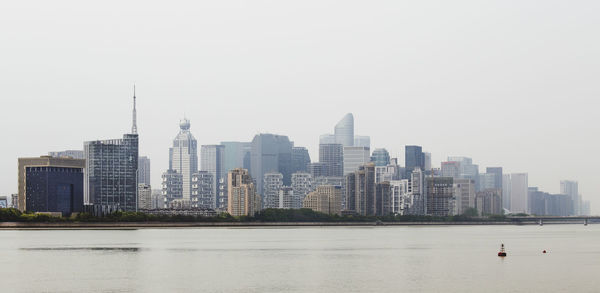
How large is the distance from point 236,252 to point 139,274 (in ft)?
130

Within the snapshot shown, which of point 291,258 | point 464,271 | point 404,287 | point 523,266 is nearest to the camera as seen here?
point 404,287

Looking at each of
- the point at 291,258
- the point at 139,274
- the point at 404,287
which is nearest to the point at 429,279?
the point at 404,287

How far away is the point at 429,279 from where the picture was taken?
250ft

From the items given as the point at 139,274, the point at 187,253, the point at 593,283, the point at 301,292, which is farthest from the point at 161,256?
the point at 593,283

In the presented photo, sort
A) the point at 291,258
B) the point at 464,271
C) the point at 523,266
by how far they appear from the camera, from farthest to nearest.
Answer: the point at 291,258, the point at 523,266, the point at 464,271

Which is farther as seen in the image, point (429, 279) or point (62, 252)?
point (62, 252)

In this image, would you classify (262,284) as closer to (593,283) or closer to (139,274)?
(139,274)

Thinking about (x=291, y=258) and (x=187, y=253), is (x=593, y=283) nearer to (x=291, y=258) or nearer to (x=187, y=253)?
(x=291, y=258)

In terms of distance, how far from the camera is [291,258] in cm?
10550

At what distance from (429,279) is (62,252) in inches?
2273

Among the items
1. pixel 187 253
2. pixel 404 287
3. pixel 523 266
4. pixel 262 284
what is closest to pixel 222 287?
pixel 262 284

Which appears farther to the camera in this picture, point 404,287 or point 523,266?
point 523,266

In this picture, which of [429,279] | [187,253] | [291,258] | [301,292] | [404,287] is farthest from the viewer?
[187,253]

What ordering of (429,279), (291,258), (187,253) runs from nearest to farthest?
(429,279) → (291,258) → (187,253)
